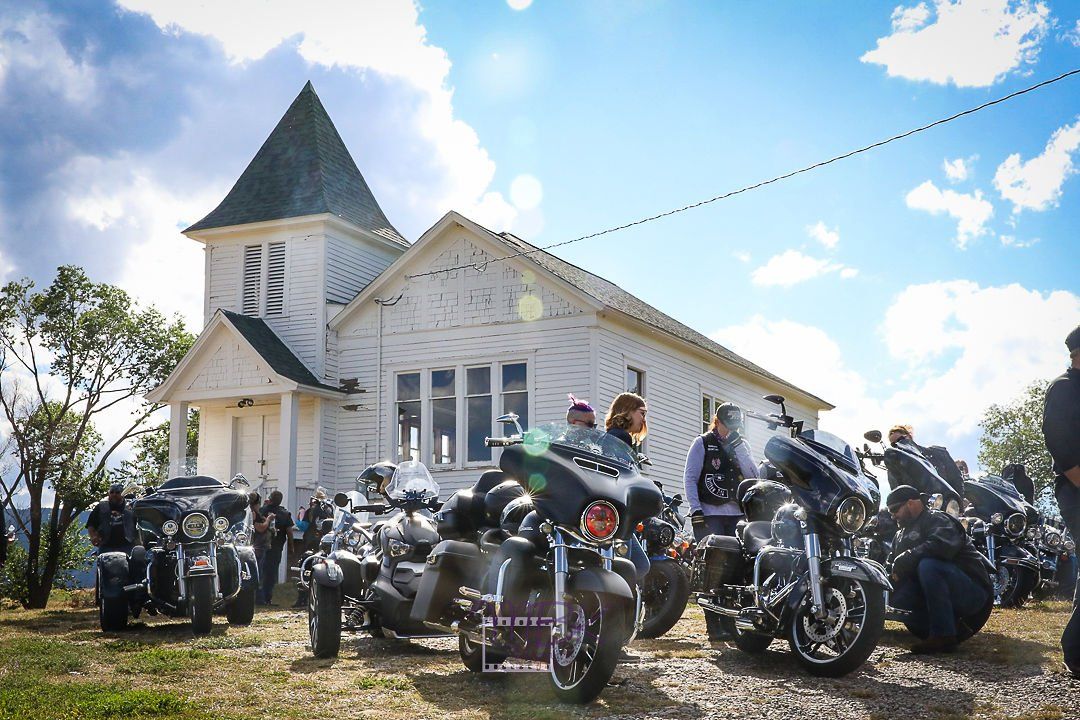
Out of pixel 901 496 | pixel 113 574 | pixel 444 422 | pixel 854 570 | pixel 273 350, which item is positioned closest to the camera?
pixel 854 570

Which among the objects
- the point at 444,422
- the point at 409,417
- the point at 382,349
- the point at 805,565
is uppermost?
the point at 382,349

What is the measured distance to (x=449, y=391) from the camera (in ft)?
74.1

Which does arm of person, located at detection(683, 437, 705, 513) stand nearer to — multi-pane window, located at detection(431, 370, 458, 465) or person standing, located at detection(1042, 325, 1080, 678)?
person standing, located at detection(1042, 325, 1080, 678)

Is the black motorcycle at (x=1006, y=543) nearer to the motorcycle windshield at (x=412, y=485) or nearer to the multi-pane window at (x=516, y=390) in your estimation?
the motorcycle windshield at (x=412, y=485)

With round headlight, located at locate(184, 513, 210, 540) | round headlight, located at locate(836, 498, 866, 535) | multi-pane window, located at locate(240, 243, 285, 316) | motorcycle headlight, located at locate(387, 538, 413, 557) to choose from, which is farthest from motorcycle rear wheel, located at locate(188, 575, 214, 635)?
multi-pane window, located at locate(240, 243, 285, 316)

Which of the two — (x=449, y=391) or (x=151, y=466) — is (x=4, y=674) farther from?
(x=151, y=466)

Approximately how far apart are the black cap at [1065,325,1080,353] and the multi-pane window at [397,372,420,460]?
17027mm

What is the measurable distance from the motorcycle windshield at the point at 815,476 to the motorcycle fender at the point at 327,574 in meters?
3.29

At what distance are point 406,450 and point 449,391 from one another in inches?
60.2

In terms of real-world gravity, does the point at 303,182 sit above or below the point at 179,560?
above

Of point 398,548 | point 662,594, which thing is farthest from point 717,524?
point 398,548

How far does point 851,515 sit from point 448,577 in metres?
2.45

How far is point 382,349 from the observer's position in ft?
76.8

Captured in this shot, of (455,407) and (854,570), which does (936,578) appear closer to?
(854,570)
